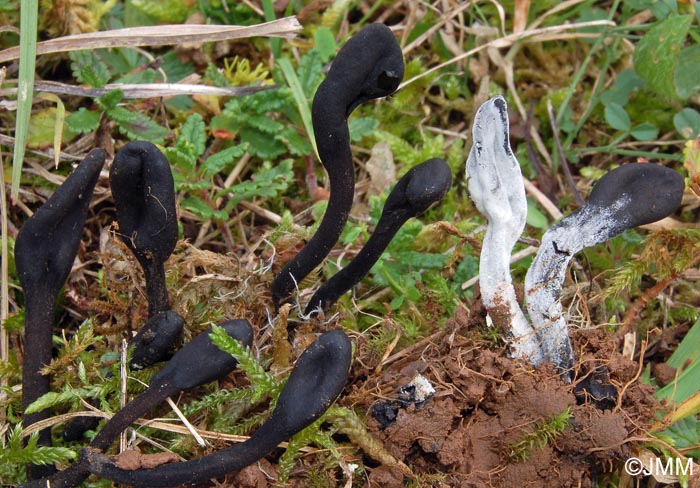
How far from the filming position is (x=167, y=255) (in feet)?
6.16

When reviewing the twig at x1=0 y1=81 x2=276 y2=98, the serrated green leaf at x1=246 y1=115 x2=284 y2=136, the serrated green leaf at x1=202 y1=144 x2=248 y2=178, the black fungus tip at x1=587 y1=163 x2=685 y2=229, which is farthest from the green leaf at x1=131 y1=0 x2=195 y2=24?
the black fungus tip at x1=587 y1=163 x2=685 y2=229

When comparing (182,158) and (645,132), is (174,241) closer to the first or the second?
(182,158)

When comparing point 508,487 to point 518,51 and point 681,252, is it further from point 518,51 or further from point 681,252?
point 518,51

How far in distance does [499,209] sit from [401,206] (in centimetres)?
27

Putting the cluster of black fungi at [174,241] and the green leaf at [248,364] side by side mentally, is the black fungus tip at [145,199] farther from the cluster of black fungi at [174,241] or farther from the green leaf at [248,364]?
the green leaf at [248,364]

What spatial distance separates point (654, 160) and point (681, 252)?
75 centimetres

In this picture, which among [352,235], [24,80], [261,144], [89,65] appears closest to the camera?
[24,80]

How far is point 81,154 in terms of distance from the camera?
2.52 metres

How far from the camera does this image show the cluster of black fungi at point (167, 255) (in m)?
1.58

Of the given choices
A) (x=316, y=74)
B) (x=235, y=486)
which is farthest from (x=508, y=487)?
(x=316, y=74)

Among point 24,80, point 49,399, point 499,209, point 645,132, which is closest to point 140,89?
point 24,80

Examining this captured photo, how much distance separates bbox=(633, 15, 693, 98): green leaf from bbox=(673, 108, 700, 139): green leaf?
0.09 metres

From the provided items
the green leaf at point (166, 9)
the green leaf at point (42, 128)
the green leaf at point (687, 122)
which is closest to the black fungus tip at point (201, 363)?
the green leaf at point (42, 128)

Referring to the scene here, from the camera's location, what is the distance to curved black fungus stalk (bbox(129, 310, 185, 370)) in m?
1.86
